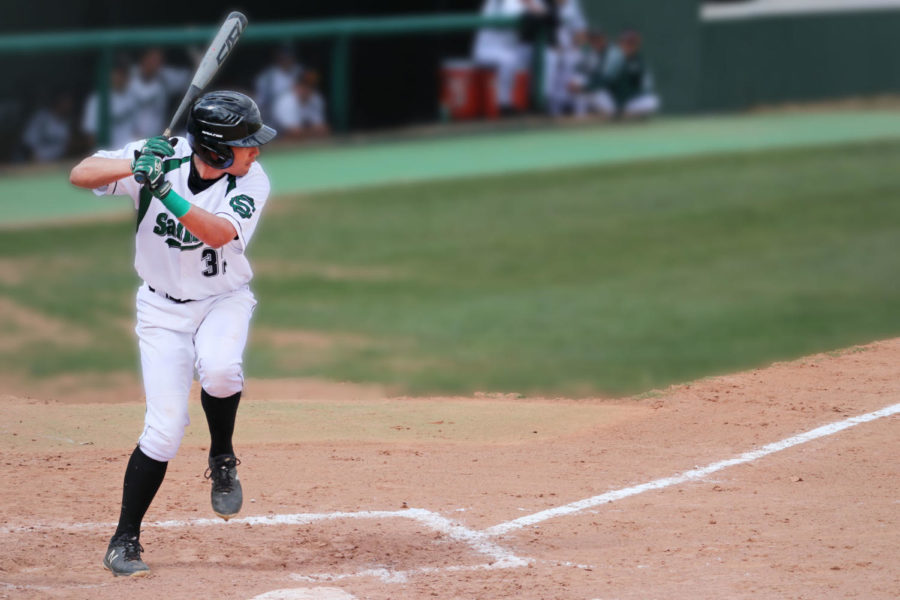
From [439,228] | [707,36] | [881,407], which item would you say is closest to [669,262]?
[439,228]

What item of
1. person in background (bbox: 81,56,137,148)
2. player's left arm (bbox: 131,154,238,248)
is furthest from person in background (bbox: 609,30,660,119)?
player's left arm (bbox: 131,154,238,248)

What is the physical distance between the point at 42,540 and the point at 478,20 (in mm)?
13012

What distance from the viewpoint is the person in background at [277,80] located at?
15664mm

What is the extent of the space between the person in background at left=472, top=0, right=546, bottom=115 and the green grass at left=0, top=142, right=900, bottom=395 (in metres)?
2.81

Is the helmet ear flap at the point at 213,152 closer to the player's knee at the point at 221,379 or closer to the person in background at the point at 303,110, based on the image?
the player's knee at the point at 221,379

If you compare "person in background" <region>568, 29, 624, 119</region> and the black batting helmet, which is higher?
the black batting helmet

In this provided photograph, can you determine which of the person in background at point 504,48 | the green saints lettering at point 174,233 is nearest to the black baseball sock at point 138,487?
the green saints lettering at point 174,233

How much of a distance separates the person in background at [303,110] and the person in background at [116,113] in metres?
2.19

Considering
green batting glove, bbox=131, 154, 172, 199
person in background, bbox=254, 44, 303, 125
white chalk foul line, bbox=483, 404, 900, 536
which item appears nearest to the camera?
green batting glove, bbox=131, 154, 172, 199

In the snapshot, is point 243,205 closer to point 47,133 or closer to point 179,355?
point 179,355

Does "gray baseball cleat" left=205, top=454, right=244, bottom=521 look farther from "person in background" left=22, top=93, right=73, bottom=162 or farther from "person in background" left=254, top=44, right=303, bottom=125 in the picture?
"person in background" left=254, top=44, right=303, bottom=125

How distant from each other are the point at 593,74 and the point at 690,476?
13.3 meters

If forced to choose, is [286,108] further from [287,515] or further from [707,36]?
[287,515]

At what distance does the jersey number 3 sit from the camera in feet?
15.1
